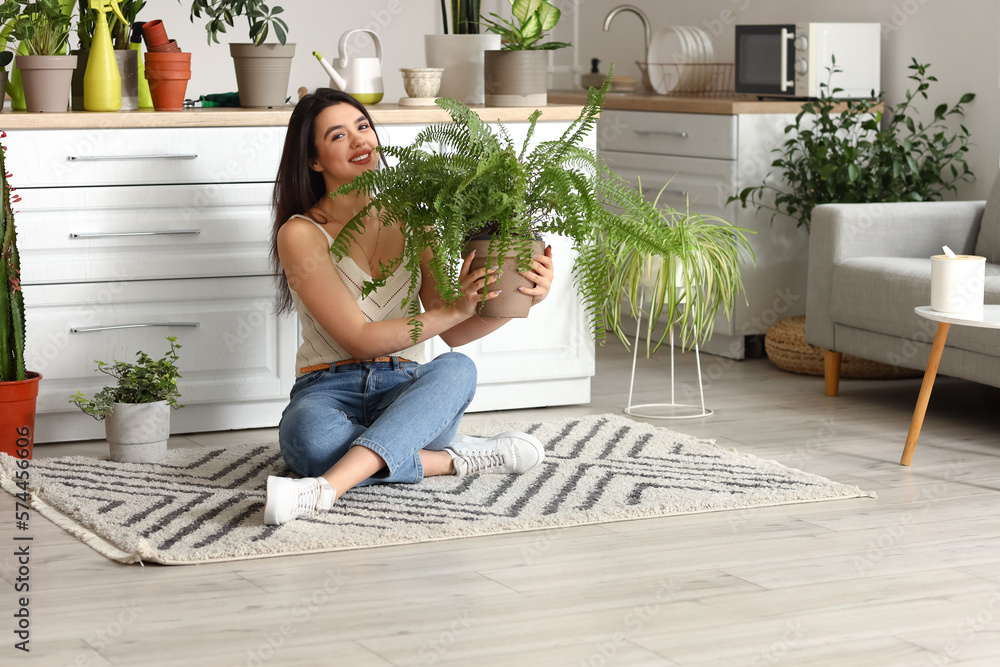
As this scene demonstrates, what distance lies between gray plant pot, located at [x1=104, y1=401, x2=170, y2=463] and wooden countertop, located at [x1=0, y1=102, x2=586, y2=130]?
0.68 metres

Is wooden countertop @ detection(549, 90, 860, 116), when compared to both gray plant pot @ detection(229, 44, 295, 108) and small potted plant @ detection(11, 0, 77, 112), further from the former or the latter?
small potted plant @ detection(11, 0, 77, 112)

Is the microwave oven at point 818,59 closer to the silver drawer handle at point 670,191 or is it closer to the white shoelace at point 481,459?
the silver drawer handle at point 670,191

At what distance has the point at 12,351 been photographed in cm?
284

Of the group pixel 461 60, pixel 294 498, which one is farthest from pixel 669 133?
pixel 294 498

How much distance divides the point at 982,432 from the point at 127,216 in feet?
7.21

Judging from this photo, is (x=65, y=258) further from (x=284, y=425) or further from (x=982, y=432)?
(x=982, y=432)

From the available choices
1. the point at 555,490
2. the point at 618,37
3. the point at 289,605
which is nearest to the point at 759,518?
the point at 555,490

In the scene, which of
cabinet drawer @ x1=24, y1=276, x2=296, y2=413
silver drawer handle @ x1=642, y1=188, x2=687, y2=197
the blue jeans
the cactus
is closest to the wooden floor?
the blue jeans

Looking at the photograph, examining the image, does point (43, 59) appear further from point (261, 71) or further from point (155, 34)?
point (261, 71)

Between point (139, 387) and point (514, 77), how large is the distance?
126cm

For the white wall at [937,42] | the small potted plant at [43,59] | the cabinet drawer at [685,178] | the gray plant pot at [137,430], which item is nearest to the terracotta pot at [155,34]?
the small potted plant at [43,59]

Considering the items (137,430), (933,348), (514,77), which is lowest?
(137,430)

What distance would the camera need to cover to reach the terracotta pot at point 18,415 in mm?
2801

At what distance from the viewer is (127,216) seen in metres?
3.03
